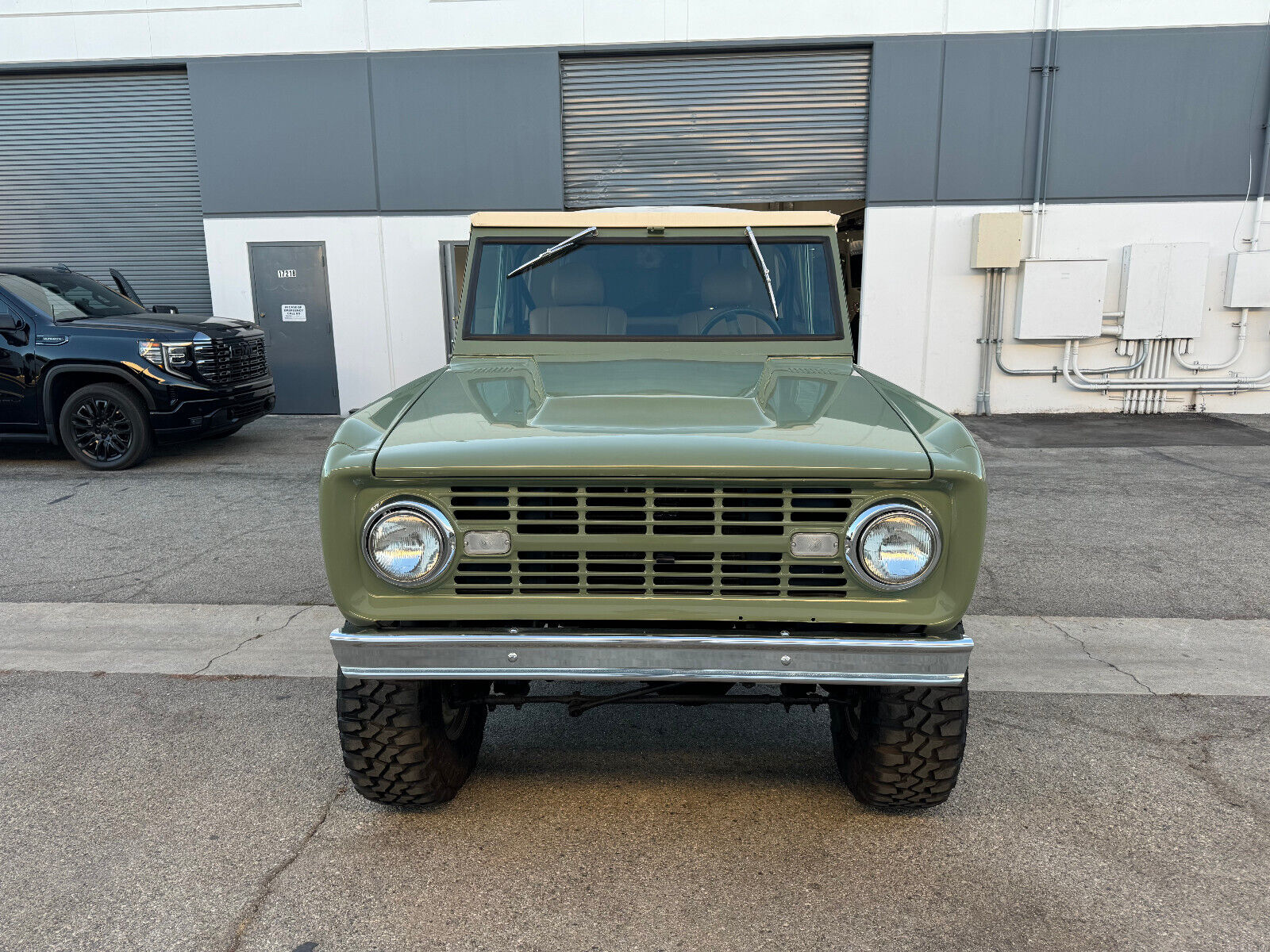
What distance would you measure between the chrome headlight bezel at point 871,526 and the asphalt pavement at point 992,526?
8.70ft

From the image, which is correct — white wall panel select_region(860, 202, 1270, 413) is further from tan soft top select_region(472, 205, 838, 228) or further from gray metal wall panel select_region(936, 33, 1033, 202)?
tan soft top select_region(472, 205, 838, 228)

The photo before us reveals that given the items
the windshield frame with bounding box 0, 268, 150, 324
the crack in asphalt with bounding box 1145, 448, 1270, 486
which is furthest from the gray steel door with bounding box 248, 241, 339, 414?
the crack in asphalt with bounding box 1145, 448, 1270, 486

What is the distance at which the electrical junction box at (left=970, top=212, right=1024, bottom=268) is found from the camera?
1016 centimetres

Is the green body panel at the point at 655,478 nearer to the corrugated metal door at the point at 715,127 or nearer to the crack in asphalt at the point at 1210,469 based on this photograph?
the crack in asphalt at the point at 1210,469

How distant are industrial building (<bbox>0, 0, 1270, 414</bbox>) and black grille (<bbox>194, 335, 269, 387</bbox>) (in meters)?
2.33

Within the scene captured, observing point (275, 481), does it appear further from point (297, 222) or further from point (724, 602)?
point (724, 602)

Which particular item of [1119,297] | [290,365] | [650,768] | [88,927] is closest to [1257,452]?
[1119,297]

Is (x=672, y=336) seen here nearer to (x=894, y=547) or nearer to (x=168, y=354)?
(x=894, y=547)

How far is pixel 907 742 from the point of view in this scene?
103 inches

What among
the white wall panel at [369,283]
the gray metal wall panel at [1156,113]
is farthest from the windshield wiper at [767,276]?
the gray metal wall panel at [1156,113]

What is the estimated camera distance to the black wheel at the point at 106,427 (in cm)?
804

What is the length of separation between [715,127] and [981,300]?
380cm

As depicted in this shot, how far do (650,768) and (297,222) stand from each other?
9805 mm

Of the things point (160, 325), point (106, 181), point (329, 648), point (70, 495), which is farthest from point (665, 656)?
point (106, 181)
